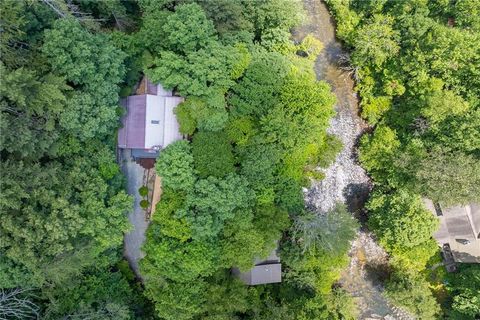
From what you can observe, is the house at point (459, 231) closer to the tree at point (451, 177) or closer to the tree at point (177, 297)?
the tree at point (451, 177)

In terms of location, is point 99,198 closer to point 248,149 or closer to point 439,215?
point 248,149

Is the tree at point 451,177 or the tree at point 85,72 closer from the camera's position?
the tree at point 85,72

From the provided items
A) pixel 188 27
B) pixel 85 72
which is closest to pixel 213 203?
pixel 85 72

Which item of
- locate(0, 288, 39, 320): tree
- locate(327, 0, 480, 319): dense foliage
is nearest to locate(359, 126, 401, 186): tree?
locate(327, 0, 480, 319): dense foliage

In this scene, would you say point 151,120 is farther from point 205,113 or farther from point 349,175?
point 349,175

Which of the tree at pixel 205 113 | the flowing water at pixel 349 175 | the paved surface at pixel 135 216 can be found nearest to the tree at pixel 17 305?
the paved surface at pixel 135 216
